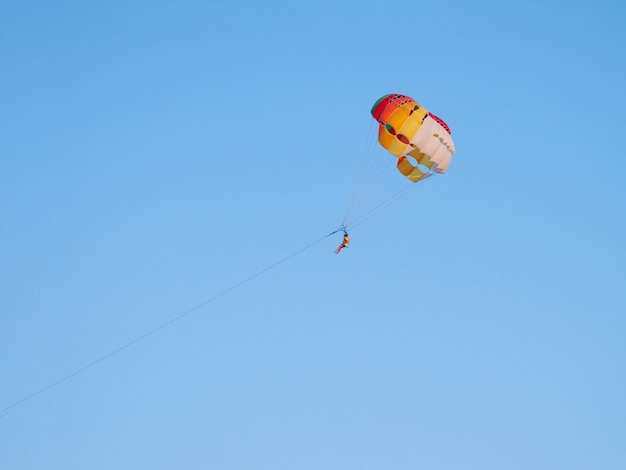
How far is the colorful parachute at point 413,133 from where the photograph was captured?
6762 cm

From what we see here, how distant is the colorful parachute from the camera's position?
222ft

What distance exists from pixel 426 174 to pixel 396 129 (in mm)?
2831

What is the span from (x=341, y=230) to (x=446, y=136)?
5904mm

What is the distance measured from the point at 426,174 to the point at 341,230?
4.63m

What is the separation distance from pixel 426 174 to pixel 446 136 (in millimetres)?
1929

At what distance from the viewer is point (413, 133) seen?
67.5 metres

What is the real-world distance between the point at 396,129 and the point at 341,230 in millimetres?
4694

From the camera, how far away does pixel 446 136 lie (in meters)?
68.5

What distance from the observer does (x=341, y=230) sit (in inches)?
2662

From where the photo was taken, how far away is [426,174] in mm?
69375
